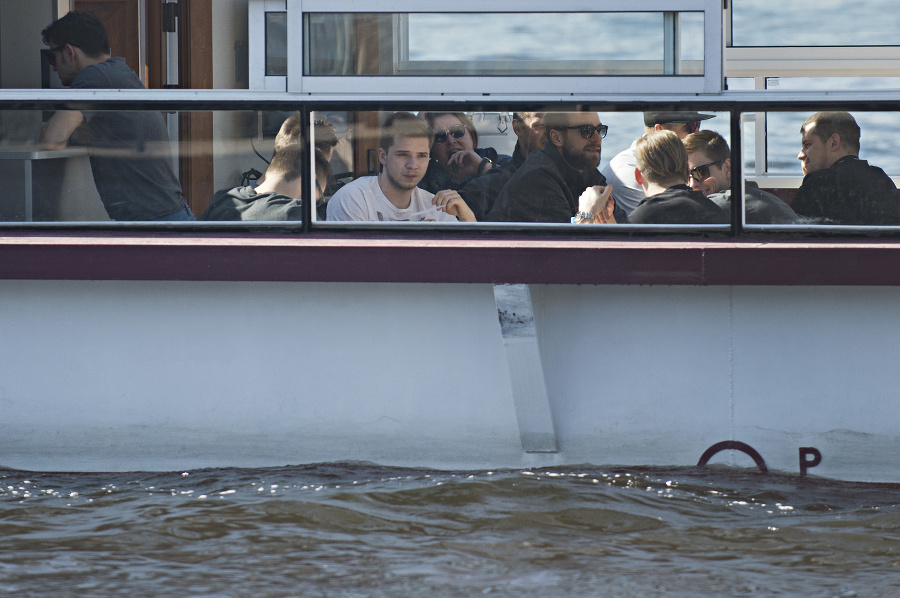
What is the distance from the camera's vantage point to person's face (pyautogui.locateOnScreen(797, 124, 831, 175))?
10.8 feet

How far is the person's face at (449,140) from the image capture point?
328 cm

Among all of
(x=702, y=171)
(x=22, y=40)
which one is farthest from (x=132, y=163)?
(x=22, y=40)

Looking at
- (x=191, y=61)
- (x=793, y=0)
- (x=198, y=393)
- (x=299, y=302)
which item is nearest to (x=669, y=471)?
(x=299, y=302)

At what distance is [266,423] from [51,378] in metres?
0.67

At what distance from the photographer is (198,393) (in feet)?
11.2

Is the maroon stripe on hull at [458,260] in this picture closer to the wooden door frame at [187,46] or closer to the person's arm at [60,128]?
the person's arm at [60,128]

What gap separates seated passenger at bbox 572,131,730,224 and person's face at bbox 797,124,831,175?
30cm

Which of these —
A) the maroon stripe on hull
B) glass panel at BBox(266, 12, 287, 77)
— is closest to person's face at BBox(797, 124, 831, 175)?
the maroon stripe on hull

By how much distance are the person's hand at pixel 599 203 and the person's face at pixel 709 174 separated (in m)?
0.24

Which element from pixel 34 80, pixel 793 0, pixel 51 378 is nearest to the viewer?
pixel 51 378

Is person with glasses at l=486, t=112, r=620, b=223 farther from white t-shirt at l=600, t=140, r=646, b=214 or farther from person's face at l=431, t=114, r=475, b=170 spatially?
person's face at l=431, t=114, r=475, b=170

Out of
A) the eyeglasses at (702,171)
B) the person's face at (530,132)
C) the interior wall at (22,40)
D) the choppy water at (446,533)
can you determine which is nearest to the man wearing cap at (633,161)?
the eyeglasses at (702,171)

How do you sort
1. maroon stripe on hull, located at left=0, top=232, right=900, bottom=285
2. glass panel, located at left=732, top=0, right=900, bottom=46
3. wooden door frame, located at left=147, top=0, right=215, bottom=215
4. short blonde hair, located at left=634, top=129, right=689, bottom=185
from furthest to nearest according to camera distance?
glass panel, located at left=732, top=0, right=900, bottom=46 < wooden door frame, located at left=147, top=0, right=215, bottom=215 < short blonde hair, located at left=634, top=129, right=689, bottom=185 < maroon stripe on hull, located at left=0, top=232, right=900, bottom=285

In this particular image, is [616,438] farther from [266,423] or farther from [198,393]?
[198,393]
